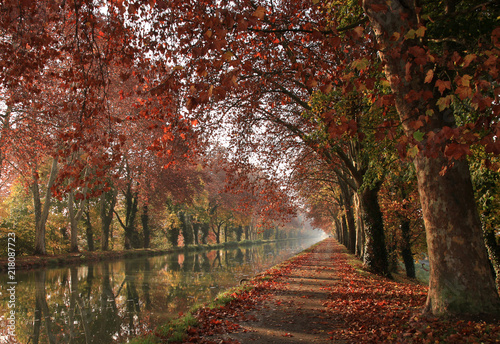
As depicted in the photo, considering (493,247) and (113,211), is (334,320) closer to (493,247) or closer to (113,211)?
(493,247)

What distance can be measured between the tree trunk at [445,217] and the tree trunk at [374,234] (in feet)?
27.3

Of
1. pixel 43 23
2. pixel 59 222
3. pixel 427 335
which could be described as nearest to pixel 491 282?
pixel 427 335

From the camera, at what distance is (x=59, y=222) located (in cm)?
2778

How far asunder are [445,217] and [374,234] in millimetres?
8857

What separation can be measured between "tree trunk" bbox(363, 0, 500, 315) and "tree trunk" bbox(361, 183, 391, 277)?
328 inches

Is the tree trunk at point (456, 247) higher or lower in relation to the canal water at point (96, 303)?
higher

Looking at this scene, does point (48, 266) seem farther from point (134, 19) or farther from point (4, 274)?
point (134, 19)

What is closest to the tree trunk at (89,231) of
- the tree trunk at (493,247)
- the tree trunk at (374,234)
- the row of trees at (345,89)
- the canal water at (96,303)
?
the canal water at (96,303)

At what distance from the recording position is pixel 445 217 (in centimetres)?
461

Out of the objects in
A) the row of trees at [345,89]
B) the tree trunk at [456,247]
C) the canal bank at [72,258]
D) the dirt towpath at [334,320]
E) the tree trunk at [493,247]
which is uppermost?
the row of trees at [345,89]

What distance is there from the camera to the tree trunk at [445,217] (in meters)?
4.47

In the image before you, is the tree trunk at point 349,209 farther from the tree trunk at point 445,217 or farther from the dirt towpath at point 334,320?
the tree trunk at point 445,217

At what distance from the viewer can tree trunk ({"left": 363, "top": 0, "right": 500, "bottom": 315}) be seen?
4469 millimetres

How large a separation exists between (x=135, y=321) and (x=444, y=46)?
32.8 ft
